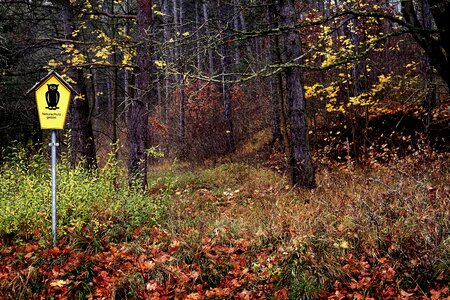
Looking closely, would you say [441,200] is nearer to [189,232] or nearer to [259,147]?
[189,232]

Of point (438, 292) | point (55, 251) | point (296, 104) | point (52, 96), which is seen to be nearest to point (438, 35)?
point (296, 104)

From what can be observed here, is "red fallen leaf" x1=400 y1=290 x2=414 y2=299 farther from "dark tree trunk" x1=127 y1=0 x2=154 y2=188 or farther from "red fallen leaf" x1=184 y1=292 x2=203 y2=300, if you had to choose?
"dark tree trunk" x1=127 y1=0 x2=154 y2=188

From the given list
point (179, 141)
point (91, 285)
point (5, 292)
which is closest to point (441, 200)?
point (91, 285)

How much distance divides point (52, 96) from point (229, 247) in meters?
3.38

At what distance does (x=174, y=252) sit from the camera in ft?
16.7

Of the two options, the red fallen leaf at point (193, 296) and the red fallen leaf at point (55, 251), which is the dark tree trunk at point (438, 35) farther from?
the red fallen leaf at point (55, 251)

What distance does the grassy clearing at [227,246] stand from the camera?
4293 millimetres

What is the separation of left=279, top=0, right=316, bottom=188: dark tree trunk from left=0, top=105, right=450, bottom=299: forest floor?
2.58ft

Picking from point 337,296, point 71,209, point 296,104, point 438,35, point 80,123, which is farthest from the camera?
point 80,123

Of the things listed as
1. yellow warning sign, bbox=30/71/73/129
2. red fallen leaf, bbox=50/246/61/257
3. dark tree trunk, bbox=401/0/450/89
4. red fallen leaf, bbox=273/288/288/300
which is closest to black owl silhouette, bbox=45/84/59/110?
yellow warning sign, bbox=30/71/73/129

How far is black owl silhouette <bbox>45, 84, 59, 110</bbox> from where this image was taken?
561 cm

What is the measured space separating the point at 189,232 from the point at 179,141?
36.6 feet

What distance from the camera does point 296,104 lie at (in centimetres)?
748

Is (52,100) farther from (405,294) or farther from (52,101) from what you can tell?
(405,294)
